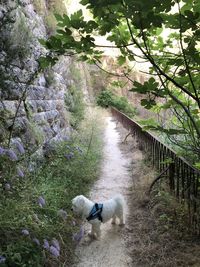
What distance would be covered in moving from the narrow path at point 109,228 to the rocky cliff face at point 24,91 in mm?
1511

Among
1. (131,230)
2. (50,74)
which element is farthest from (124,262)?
(50,74)

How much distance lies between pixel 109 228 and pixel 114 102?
24801 mm

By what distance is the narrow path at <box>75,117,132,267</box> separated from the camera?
3971 millimetres

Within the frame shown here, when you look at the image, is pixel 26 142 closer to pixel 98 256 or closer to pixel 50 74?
pixel 98 256

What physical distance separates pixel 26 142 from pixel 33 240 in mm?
2670

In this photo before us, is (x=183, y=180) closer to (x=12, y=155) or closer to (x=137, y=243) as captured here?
(x=137, y=243)

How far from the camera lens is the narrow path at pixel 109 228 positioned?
13.0ft

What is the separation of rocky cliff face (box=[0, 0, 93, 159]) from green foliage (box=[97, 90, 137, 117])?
18.2m

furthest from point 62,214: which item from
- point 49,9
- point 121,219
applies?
point 49,9

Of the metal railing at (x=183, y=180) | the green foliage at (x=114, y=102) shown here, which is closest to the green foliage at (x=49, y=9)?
the metal railing at (x=183, y=180)

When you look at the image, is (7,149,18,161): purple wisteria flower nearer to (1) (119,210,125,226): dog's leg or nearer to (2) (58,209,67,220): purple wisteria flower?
(2) (58,209,67,220): purple wisteria flower

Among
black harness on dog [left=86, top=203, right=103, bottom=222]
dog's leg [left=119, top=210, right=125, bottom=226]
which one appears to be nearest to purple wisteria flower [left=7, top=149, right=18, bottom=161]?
black harness on dog [left=86, top=203, right=103, bottom=222]

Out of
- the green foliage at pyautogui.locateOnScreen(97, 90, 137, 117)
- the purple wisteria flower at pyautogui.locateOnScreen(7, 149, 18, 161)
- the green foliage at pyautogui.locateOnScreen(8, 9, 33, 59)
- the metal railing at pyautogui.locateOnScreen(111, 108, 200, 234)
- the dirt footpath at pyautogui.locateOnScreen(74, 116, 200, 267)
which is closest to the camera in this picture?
the purple wisteria flower at pyautogui.locateOnScreen(7, 149, 18, 161)

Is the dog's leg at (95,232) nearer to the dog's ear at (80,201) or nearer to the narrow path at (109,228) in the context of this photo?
the narrow path at (109,228)
